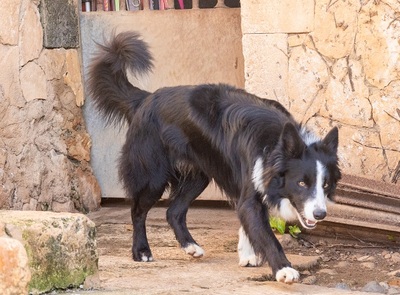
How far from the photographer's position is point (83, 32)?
801cm

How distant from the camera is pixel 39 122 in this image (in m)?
7.46

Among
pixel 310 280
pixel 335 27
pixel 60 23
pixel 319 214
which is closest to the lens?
pixel 319 214

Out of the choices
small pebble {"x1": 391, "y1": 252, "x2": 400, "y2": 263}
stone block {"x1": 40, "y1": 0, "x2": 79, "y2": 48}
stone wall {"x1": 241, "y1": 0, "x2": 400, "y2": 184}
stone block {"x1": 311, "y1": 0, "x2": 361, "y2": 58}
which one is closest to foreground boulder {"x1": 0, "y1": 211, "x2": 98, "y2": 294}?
small pebble {"x1": 391, "y1": 252, "x2": 400, "y2": 263}

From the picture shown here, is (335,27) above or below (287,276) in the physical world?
above

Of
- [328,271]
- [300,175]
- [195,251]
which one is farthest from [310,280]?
[300,175]

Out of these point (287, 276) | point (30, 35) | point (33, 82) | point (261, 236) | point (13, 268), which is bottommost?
point (287, 276)

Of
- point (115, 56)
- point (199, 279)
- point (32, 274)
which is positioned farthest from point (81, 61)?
point (32, 274)

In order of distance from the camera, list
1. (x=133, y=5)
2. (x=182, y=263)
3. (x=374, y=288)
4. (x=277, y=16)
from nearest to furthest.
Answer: (x=374, y=288) < (x=182, y=263) < (x=277, y=16) < (x=133, y=5)

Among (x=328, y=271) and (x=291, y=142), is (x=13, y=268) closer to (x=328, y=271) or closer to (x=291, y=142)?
(x=291, y=142)

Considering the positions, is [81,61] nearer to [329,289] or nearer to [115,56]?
[115,56]

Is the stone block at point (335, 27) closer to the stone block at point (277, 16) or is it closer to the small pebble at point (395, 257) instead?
the stone block at point (277, 16)

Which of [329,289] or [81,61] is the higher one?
[81,61]

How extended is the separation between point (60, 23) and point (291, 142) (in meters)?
2.98

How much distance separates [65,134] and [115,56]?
167cm
